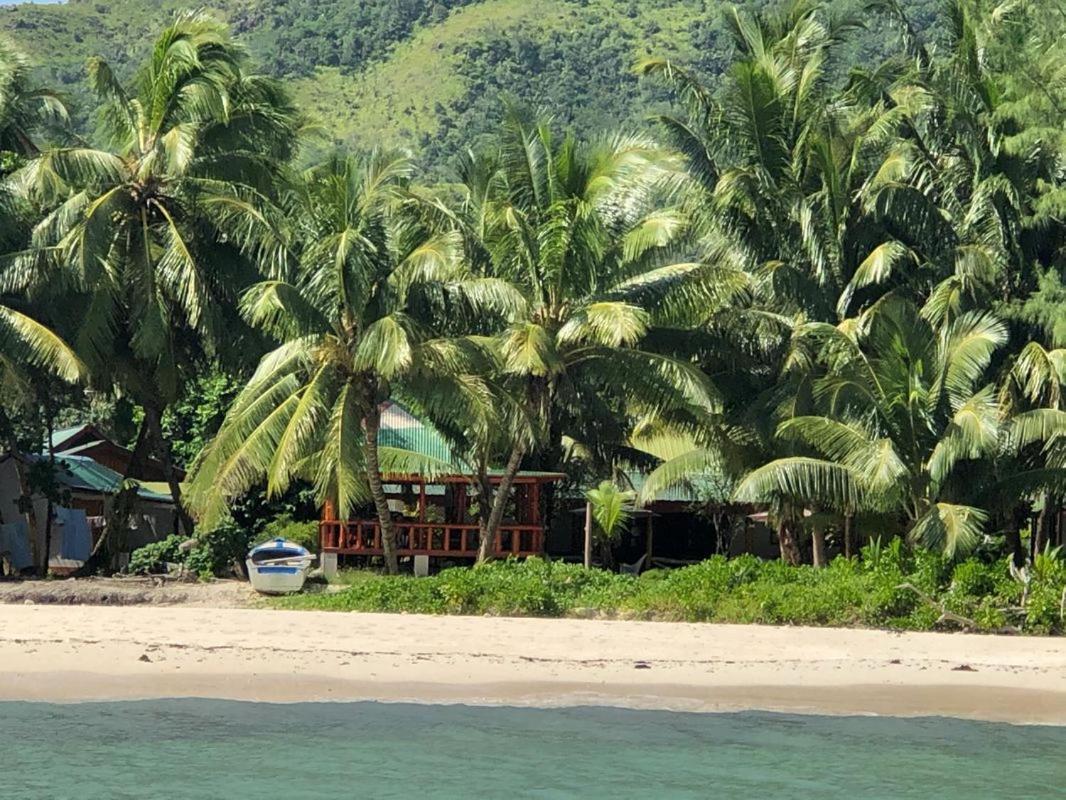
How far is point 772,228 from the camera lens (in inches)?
1028

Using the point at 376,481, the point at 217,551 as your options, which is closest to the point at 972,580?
the point at 376,481

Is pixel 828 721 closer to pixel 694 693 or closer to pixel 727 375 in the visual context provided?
pixel 694 693

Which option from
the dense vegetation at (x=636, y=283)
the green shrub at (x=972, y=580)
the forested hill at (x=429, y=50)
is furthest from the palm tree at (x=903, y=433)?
the forested hill at (x=429, y=50)

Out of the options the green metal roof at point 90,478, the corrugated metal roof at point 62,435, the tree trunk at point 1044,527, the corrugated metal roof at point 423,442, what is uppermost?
the corrugated metal roof at point 62,435

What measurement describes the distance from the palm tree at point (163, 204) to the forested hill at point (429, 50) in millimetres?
62642

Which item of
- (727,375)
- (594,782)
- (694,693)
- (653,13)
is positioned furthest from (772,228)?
(653,13)

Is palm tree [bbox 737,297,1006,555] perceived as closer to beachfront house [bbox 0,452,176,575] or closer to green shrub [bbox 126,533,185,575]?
green shrub [bbox 126,533,185,575]

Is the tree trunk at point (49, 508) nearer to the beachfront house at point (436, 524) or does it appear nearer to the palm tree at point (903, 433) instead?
the beachfront house at point (436, 524)

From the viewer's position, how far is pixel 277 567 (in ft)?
75.6

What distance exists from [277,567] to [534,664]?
7.29 metres

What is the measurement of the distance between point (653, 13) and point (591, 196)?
313 ft

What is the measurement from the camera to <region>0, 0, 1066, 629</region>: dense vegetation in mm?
22078

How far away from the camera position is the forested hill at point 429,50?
97438 mm

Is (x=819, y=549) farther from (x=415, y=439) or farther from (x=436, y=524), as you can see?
(x=415, y=439)
